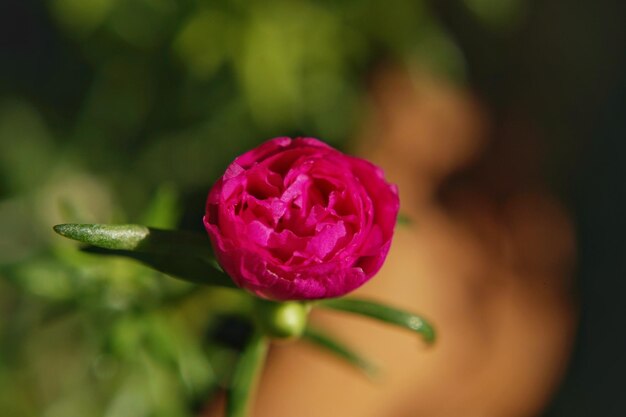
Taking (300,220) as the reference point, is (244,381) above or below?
below

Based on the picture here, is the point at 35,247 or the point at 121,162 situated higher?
the point at 121,162

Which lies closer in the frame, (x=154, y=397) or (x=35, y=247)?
(x=154, y=397)

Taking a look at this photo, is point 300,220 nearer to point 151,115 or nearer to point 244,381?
point 244,381

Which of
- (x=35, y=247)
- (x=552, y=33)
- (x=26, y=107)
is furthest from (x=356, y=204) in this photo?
(x=552, y=33)

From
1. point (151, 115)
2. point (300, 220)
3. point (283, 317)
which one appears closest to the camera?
point (300, 220)

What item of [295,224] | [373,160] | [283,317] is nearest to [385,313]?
[283,317]

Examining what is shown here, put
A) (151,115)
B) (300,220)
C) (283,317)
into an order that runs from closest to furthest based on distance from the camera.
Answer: (300,220) → (283,317) → (151,115)

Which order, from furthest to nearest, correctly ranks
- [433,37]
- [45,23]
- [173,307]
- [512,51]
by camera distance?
[512,51] → [45,23] → [433,37] → [173,307]

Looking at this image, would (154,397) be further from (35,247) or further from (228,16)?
(228,16)
